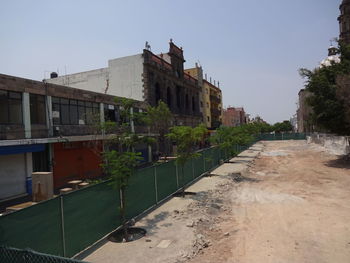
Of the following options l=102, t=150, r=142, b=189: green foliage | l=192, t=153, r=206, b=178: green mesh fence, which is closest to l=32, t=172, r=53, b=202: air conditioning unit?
l=102, t=150, r=142, b=189: green foliage

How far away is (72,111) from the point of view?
71.6 ft

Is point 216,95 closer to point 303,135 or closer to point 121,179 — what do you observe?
point 303,135

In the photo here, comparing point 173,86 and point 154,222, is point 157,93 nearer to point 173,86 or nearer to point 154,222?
point 173,86

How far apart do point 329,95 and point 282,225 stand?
18648mm

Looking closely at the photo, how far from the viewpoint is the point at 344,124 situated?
921 inches

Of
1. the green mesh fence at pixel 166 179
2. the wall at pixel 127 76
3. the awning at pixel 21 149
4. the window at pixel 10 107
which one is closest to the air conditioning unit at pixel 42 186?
the awning at pixel 21 149

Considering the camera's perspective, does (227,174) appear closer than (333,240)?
No

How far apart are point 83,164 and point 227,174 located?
12558 millimetres

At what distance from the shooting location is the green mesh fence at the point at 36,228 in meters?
5.21

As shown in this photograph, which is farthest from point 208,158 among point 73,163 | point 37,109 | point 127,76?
point 127,76

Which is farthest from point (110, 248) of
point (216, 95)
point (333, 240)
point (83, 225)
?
point (216, 95)

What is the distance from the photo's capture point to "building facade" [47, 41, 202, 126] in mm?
31453

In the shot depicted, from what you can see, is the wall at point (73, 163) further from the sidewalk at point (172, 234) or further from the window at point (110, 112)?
the sidewalk at point (172, 234)

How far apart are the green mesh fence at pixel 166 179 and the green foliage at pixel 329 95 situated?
1661 centimetres
